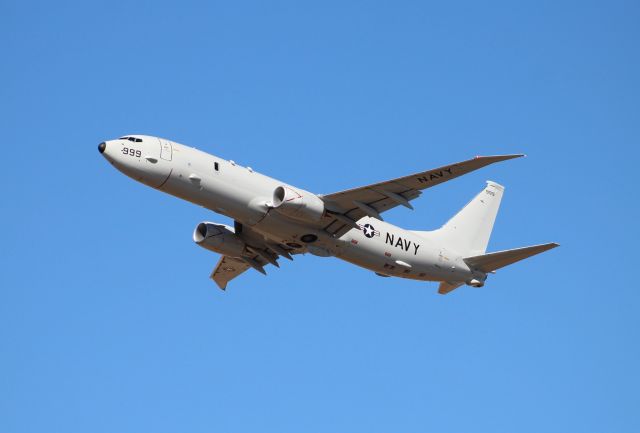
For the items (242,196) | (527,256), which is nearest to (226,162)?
(242,196)

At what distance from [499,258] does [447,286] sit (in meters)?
3.42

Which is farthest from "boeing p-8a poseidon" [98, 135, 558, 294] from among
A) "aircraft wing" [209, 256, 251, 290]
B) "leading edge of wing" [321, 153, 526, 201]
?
"aircraft wing" [209, 256, 251, 290]

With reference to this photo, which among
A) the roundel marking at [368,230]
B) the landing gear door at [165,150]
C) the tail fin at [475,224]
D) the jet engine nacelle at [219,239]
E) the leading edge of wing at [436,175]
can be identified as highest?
the tail fin at [475,224]

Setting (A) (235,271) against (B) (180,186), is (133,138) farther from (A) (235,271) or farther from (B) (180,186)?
(A) (235,271)

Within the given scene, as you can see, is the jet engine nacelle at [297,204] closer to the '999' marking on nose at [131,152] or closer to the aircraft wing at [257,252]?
the aircraft wing at [257,252]

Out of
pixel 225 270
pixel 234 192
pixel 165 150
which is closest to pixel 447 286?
Answer: pixel 225 270

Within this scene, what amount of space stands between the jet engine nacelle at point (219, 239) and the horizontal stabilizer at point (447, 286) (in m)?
10.9

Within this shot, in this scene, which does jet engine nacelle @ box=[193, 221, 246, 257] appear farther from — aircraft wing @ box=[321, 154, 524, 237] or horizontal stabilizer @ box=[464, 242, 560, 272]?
horizontal stabilizer @ box=[464, 242, 560, 272]

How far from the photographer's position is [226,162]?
1988 inches

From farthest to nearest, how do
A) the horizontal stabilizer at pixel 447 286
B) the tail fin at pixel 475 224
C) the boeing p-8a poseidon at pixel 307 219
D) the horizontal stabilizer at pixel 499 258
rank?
the tail fin at pixel 475 224 → the horizontal stabilizer at pixel 447 286 → the horizontal stabilizer at pixel 499 258 → the boeing p-8a poseidon at pixel 307 219

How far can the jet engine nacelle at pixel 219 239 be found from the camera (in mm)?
55812

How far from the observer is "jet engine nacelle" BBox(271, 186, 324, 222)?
1953 inches

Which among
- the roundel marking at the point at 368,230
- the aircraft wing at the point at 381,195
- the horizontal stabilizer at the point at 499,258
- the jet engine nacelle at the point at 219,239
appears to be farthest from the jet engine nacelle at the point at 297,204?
the horizontal stabilizer at the point at 499,258

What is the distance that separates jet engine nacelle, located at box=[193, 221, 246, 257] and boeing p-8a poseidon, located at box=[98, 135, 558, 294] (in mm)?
52
